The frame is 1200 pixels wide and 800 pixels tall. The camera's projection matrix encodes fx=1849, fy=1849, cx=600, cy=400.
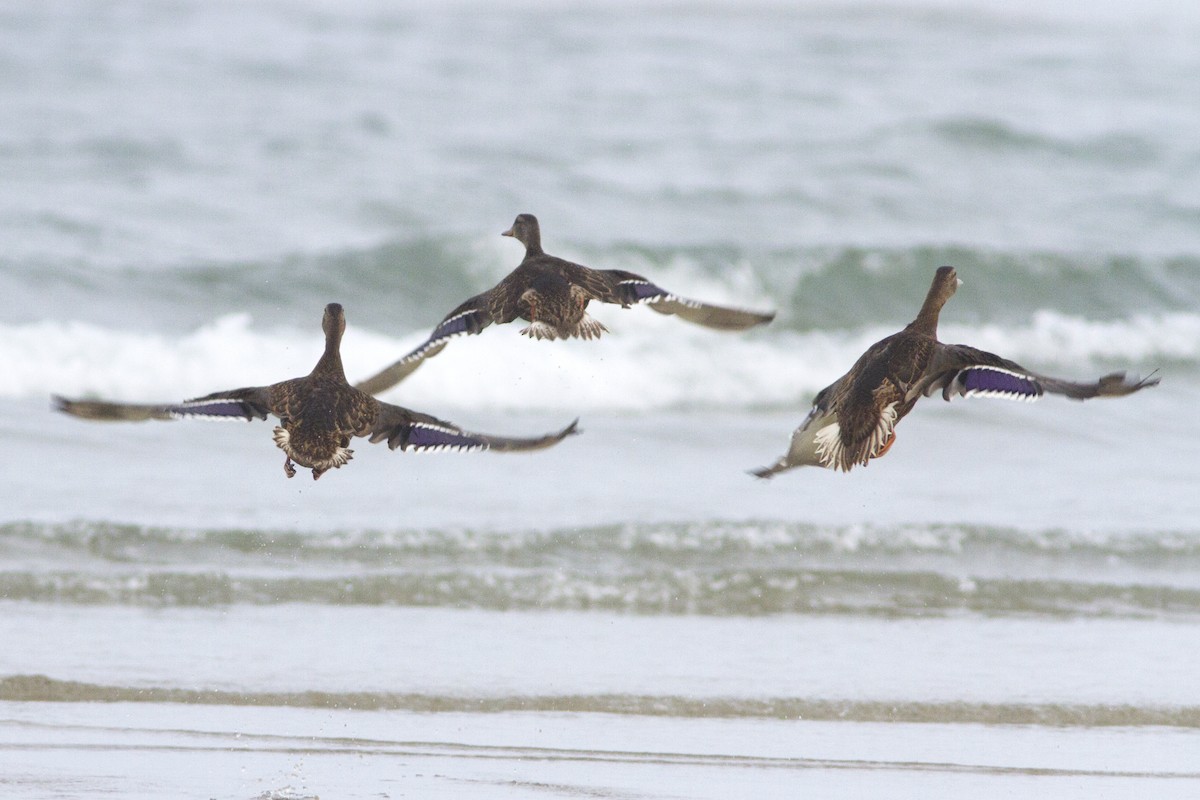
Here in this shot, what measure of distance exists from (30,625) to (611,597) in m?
2.92

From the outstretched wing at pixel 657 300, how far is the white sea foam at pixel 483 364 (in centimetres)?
578

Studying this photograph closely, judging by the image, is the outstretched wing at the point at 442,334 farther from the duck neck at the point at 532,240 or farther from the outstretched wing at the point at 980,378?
the outstretched wing at the point at 980,378

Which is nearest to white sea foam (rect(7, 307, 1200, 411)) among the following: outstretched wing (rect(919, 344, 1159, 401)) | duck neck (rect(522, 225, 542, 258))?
duck neck (rect(522, 225, 542, 258))

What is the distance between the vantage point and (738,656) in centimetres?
891

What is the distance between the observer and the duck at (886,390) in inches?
297

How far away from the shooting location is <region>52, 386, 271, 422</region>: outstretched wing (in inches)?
267

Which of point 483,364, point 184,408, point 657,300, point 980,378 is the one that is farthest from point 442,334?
point 483,364

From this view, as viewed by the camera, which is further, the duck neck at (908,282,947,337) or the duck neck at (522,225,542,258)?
the duck neck at (522,225,542,258)

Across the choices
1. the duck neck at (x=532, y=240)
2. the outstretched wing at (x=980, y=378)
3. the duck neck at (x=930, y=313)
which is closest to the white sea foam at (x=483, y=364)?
the duck neck at (x=532, y=240)

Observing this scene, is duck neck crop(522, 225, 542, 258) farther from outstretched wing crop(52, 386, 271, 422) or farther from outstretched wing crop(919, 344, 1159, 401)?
outstretched wing crop(919, 344, 1159, 401)

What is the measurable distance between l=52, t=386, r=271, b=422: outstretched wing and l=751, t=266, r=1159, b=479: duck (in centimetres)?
207

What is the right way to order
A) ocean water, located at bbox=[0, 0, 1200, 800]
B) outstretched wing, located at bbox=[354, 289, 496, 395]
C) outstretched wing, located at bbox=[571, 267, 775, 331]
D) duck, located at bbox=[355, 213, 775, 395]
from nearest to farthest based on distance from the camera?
ocean water, located at bbox=[0, 0, 1200, 800] → outstretched wing, located at bbox=[354, 289, 496, 395] → duck, located at bbox=[355, 213, 775, 395] → outstretched wing, located at bbox=[571, 267, 775, 331]

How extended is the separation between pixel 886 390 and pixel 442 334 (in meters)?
1.97

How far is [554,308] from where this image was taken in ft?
27.3
